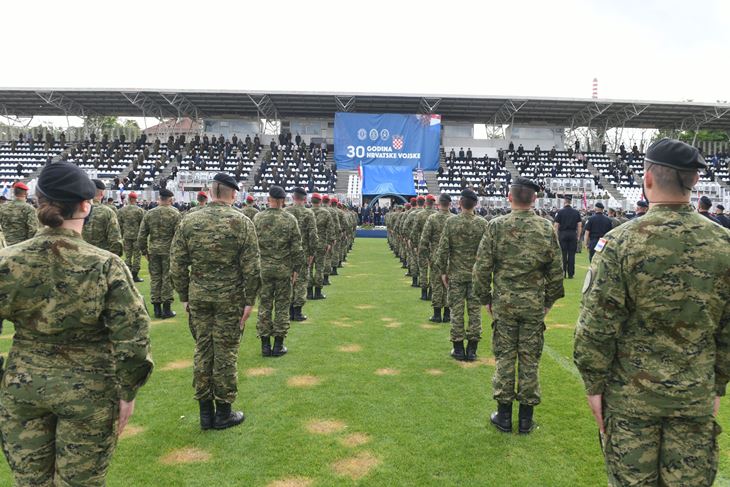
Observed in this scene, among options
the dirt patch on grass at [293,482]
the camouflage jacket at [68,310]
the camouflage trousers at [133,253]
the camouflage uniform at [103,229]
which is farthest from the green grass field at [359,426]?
the camouflage trousers at [133,253]

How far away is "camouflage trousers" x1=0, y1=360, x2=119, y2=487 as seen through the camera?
202 cm

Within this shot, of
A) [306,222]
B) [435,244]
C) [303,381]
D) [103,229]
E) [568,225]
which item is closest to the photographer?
[303,381]

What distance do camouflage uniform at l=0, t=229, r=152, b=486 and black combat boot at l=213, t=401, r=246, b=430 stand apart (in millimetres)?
1962

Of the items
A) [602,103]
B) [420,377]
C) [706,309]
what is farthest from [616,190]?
[706,309]

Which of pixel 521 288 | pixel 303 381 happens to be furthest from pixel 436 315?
pixel 521 288

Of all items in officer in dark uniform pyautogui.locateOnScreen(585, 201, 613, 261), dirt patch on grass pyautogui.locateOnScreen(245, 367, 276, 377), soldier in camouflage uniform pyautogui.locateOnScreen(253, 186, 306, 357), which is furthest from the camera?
officer in dark uniform pyautogui.locateOnScreen(585, 201, 613, 261)

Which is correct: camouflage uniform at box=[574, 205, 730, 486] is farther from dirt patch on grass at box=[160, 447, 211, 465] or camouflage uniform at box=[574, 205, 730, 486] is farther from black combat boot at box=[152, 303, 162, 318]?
black combat boot at box=[152, 303, 162, 318]

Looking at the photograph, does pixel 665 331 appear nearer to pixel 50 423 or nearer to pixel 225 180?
pixel 50 423

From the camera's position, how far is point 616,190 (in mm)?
31859

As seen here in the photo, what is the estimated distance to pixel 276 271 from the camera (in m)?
6.03

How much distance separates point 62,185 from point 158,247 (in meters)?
6.44

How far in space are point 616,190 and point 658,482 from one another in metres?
34.0

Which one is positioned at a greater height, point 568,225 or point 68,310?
point 68,310

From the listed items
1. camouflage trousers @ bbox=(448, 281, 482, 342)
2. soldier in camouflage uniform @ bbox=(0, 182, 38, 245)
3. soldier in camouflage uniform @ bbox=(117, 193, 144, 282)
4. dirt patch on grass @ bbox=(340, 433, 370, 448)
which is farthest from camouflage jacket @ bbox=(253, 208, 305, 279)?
soldier in camouflage uniform @ bbox=(117, 193, 144, 282)
